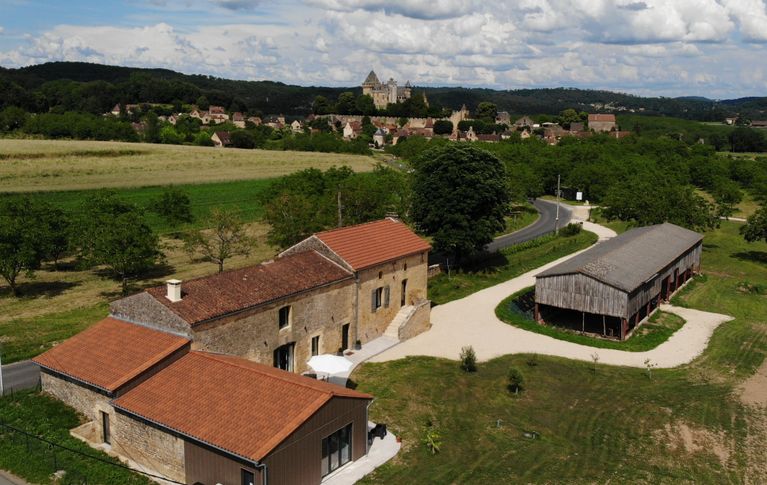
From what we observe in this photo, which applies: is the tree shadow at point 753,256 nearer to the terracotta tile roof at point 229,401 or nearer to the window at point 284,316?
the window at point 284,316

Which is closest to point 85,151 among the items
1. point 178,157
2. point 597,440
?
point 178,157

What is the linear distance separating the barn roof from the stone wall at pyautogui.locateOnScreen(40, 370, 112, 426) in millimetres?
26817

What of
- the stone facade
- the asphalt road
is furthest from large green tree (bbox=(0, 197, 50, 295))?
the asphalt road

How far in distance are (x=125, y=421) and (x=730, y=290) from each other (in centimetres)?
4556

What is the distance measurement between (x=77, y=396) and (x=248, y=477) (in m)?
9.54

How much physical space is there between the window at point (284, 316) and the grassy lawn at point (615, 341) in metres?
16.5

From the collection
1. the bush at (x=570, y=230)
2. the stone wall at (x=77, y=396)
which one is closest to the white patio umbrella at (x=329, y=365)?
the stone wall at (x=77, y=396)

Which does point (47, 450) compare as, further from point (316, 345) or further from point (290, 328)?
point (316, 345)

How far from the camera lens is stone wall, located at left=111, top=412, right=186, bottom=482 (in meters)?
21.7

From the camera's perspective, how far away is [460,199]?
164 feet

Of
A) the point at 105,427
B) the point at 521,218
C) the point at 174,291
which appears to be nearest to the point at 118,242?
the point at 174,291

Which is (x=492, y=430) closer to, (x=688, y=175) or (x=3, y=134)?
(x=688, y=175)

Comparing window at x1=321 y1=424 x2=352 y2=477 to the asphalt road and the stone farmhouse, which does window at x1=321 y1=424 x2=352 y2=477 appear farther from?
the asphalt road

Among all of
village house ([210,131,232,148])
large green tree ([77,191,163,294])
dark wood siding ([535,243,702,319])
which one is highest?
village house ([210,131,232,148])
